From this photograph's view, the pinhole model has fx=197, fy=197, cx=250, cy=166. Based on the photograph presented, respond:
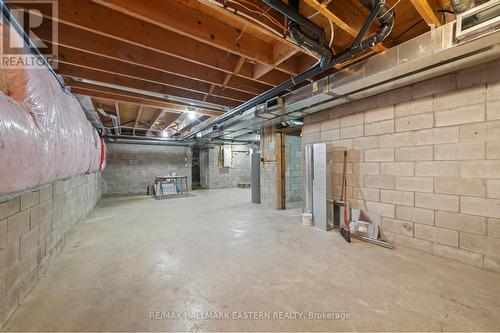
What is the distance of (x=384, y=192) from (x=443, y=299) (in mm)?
1407

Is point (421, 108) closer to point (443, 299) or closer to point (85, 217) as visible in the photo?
point (443, 299)

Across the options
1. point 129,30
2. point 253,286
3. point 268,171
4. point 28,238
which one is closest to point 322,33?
→ point 129,30

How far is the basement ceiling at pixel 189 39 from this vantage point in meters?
1.53

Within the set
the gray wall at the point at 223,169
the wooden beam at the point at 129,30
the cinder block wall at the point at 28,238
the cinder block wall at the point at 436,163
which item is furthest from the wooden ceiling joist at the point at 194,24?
the gray wall at the point at 223,169

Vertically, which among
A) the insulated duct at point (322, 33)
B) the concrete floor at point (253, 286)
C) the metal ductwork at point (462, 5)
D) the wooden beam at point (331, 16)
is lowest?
the concrete floor at point (253, 286)

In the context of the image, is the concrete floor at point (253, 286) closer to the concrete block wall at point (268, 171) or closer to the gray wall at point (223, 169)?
the concrete block wall at point (268, 171)

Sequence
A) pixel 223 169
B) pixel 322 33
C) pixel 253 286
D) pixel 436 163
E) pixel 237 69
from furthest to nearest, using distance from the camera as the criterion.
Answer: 1. pixel 223 169
2. pixel 237 69
3. pixel 436 163
4. pixel 253 286
5. pixel 322 33

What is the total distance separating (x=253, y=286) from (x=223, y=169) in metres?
7.68

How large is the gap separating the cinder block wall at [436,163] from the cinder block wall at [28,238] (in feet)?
12.2

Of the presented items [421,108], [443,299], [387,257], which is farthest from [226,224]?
[421,108]

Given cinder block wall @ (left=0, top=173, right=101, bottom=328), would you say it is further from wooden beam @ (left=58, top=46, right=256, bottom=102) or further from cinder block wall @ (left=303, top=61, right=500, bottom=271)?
cinder block wall @ (left=303, top=61, right=500, bottom=271)

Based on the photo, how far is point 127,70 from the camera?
2.43 meters

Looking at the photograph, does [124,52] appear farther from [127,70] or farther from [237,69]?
[237,69]

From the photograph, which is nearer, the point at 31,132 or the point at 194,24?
the point at 31,132
